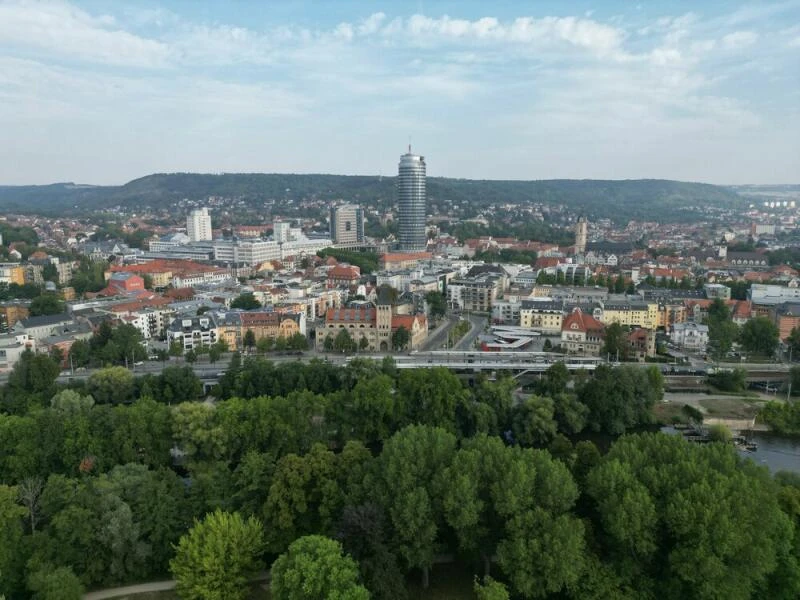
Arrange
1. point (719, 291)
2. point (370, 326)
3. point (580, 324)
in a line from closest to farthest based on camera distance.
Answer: point (580, 324) → point (370, 326) → point (719, 291)

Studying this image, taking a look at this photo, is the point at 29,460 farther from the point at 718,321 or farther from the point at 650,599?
the point at 718,321

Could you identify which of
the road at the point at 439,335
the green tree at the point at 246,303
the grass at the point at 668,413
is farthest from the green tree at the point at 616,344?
the green tree at the point at 246,303

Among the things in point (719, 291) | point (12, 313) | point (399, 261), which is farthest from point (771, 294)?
point (12, 313)

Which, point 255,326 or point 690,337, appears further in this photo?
point 255,326

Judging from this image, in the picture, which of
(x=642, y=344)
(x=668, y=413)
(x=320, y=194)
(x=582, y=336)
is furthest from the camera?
(x=320, y=194)

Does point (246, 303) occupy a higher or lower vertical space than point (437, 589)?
higher

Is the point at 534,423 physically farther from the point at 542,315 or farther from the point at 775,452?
the point at 542,315

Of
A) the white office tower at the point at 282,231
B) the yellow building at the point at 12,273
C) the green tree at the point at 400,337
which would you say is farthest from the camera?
the white office tower at the point at 282,231

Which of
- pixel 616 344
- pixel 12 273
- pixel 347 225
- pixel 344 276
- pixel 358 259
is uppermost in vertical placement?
pixel 347 225

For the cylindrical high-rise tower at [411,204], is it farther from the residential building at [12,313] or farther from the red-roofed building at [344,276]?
the residential building at [12,313]
